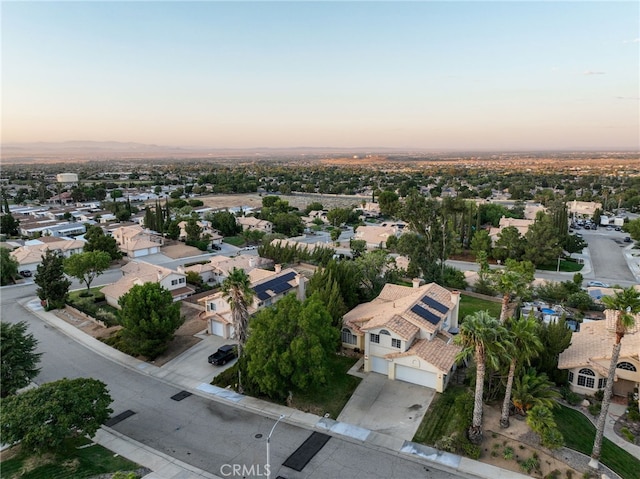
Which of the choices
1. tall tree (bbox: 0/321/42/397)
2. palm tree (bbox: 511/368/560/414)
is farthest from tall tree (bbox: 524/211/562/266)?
tall tree (bbox: 0/321/42/397)

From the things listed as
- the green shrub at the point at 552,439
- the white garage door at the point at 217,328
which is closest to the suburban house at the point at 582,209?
the green shrub at the point at 552,439

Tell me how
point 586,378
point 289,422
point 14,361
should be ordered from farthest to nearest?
1. point 586,378
2. point 14,361
3. point 289,422

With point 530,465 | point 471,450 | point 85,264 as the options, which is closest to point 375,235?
point 85,264

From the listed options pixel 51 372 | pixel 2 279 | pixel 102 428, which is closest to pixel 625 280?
pixel 102 428

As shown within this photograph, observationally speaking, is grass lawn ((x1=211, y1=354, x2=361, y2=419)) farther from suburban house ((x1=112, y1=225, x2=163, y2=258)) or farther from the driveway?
suburban house ((x1=112, y1=225, x2=163, y2=258))

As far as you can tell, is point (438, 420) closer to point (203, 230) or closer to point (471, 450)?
point (471, 450)

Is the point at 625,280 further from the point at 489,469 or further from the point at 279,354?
the point at 279,354
